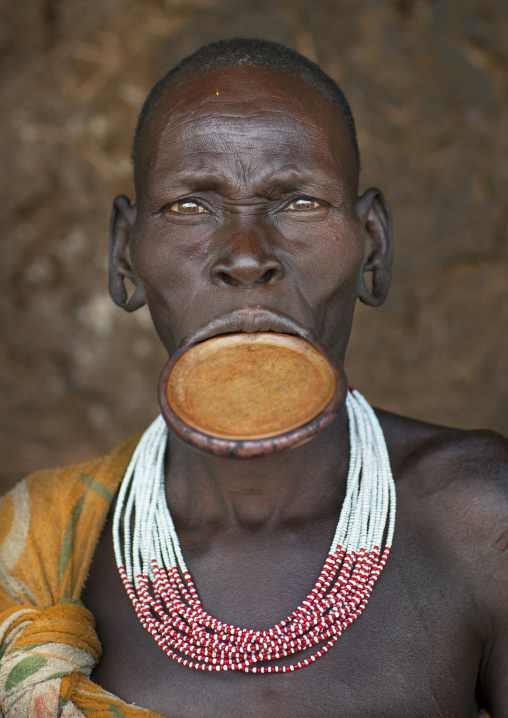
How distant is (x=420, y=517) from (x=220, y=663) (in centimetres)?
59

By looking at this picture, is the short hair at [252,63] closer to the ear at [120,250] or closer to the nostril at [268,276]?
the ear at [120,250]

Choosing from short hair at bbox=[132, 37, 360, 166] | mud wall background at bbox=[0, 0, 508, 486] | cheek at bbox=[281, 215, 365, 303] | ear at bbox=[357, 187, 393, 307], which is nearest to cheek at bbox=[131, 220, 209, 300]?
cheek at bbox=[281, 215, 365, 303]

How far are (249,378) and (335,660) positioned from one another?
2.21 ft

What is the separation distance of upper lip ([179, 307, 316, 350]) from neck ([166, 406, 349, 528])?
1.23 ft

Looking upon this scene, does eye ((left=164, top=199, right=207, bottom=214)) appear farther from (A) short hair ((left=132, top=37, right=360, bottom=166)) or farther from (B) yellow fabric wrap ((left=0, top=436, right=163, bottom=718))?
(B) yellow fabric wrap ((left=0, top=436, right=163, bottom=718))

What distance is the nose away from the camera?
5.75 feet

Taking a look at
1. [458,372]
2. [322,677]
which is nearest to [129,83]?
[458,372]

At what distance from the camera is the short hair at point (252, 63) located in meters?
2.05

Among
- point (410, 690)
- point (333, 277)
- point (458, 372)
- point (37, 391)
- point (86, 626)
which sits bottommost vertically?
point (37, 391)

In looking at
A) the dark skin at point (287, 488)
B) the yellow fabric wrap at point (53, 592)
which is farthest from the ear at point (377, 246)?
the yellow fabric wrap at point (53, 592)

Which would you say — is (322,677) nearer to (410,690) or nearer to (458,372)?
(410,690)

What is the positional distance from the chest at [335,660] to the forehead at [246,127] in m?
0.96

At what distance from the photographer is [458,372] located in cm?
446

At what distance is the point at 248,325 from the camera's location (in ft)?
5.70
